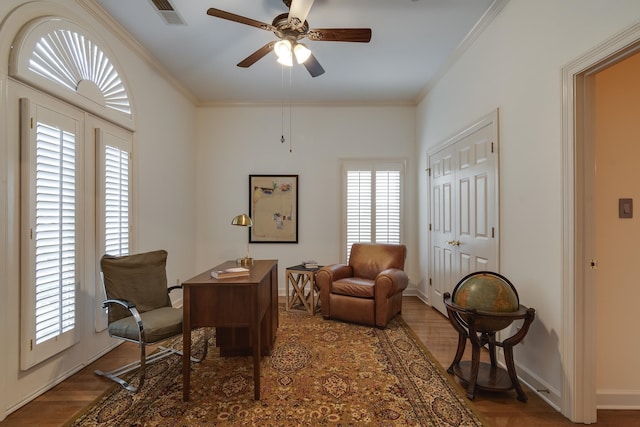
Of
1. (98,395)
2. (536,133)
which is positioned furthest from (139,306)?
(536,133)

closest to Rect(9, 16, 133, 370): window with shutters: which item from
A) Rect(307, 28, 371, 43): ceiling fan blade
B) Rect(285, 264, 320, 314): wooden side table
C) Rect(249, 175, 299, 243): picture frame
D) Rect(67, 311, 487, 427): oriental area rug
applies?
Rect(67, 311, 487, 427): oriental area rug

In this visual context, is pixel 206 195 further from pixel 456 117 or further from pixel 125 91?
pixel 456 117

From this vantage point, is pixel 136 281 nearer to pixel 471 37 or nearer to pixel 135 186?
pixel 135 186

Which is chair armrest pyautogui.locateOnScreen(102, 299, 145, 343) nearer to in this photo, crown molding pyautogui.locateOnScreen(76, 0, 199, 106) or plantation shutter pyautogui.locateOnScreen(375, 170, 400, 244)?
crown molding pyautogui.locateOnScreen(76, 0, 199, 106)

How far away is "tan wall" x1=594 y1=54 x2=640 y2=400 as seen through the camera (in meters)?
2.10

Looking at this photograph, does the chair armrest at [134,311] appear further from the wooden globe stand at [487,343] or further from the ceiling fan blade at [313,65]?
the ceiling fan blade at [313,65]

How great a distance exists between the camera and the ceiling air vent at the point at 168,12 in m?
2.69

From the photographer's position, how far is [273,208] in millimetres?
5145

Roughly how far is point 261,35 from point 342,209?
9.13ft

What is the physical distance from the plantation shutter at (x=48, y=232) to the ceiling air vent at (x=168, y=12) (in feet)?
3.96

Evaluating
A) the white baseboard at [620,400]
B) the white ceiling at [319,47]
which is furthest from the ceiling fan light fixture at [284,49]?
the white baseboard at [620,400]

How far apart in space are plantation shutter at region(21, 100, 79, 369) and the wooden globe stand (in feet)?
9.74

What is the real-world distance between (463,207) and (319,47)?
7.77 ft

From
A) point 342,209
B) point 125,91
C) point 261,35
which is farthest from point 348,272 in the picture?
point 125,91
